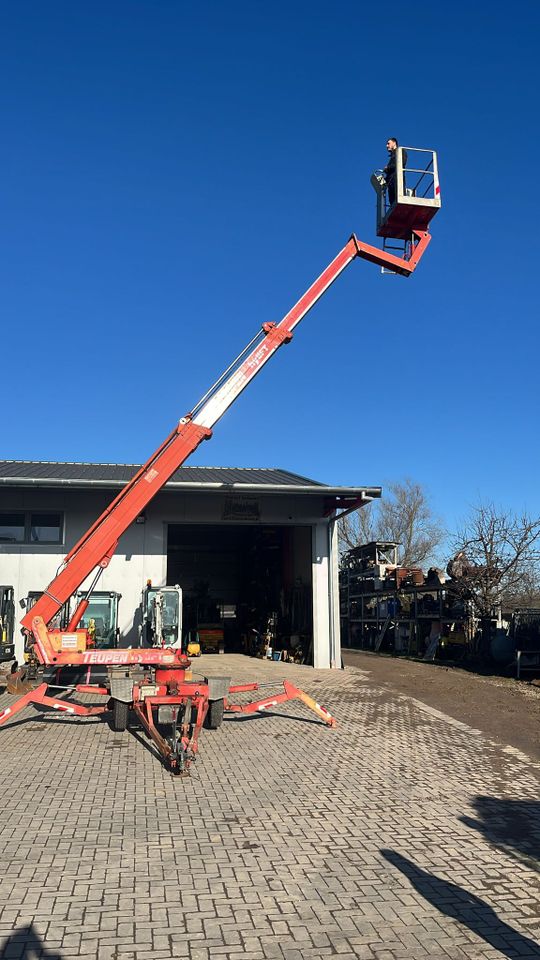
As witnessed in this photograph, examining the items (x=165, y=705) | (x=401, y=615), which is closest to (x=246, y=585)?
(x=401, y=615)

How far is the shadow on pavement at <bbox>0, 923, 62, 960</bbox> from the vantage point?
4.05m

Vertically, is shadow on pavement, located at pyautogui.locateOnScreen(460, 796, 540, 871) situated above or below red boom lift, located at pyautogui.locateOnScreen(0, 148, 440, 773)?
below

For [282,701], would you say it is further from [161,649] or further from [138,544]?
[138,544]

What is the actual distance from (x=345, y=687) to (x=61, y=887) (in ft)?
39.0

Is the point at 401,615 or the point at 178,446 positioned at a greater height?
the point at 178,446

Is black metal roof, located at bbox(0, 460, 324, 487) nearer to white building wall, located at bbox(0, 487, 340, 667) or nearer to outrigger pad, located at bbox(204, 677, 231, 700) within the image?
white building wall, located at bbox(0, 487, 340, 667)

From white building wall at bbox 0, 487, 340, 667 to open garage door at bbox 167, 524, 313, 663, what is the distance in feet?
3.24


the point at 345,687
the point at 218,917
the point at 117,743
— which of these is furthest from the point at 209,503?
the point at 218,917

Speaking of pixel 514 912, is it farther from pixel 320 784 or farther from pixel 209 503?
pixel 209 503

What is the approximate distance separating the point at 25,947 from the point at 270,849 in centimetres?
225

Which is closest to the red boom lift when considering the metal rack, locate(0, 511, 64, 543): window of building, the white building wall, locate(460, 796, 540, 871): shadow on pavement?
locate(460, 796, 540, 871): shadow on pavement

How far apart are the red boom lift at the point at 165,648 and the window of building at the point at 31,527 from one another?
689 cm

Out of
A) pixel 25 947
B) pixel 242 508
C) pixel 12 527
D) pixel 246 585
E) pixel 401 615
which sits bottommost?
pixel 25 947

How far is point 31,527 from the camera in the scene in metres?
20.0
